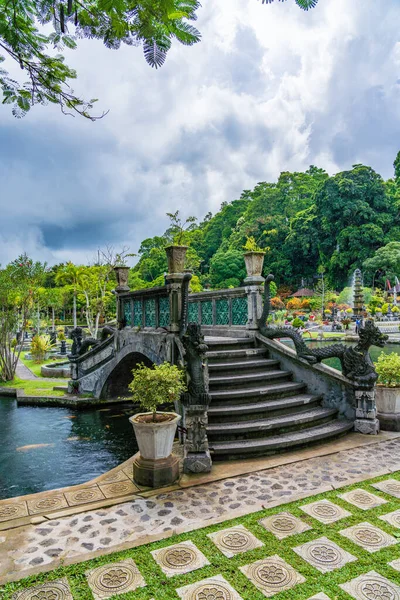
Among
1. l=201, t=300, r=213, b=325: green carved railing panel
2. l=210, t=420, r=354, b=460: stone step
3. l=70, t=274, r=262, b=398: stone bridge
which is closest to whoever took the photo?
l=210, t=420, r=354, b=460: stone step

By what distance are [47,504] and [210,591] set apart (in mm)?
2500

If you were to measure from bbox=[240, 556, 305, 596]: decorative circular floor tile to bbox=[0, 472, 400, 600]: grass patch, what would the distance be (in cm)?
5

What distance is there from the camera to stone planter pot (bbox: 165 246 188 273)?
7.40m

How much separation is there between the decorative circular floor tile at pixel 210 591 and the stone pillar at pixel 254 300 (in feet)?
19.2

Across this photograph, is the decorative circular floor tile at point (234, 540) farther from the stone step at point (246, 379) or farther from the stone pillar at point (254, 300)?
the stone pillar at point (254, 300)

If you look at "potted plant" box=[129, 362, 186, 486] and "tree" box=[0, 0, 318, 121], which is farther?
"potted plant" box=[129, 362, 186, 486]

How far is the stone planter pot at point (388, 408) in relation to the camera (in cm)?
677

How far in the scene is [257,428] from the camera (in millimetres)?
6113

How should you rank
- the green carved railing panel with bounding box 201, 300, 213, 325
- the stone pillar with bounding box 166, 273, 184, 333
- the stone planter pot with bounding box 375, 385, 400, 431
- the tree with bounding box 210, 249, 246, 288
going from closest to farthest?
the stone planter pot with bounding box 375, 385, 400, 431
the stone pillar with bounding box 166, 273, 184, 333
the green carved railing panel with bounding box 201, 300, 213, 325
the tree with bounding box 210, 249, 246, 288

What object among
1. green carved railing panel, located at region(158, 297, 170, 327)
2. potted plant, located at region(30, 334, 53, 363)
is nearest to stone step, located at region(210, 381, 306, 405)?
green carved railing panel, located at region(158, 297, 170, 327)

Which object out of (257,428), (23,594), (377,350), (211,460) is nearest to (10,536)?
(23,594)

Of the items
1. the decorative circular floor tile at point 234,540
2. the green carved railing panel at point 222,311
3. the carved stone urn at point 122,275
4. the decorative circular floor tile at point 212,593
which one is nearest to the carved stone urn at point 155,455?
the decorative circular floor tile at point 234,540

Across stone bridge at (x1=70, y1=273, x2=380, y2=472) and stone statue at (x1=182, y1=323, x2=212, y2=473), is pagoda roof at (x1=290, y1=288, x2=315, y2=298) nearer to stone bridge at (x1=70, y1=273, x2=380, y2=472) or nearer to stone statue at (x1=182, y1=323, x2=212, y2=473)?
stone bridge at (x1=70, y1=273, x2=380, y2=472)

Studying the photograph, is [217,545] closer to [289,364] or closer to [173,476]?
[173,476]
